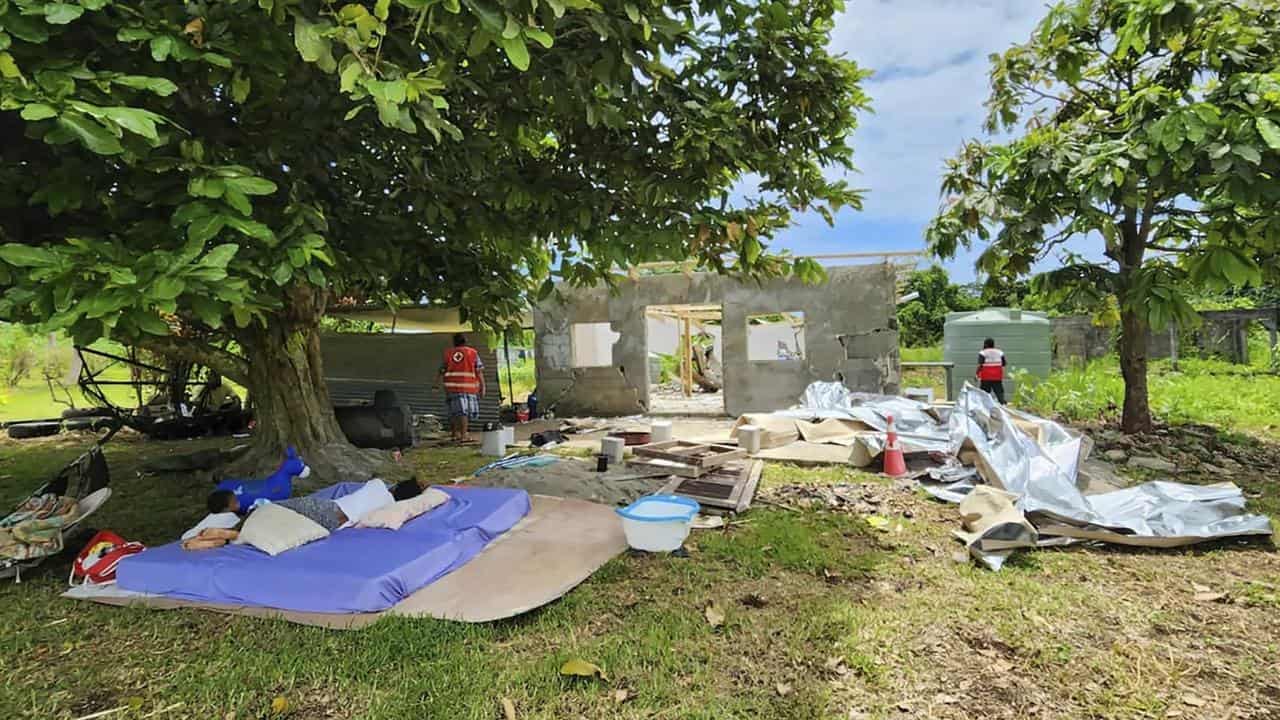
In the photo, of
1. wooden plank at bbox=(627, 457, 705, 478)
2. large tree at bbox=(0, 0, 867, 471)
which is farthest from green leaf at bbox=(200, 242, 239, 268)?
wooden plank at bbox=(627, 457, 705, 478)

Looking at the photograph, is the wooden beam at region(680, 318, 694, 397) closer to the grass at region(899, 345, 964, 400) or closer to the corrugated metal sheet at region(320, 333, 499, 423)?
the grass at region(899, 345, 964, 400)

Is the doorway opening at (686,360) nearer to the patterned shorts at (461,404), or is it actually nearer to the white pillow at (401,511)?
the patterned shorts at (461,404)

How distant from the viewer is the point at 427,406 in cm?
1215

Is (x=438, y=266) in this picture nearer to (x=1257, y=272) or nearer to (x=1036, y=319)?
(x=1257, y=272)

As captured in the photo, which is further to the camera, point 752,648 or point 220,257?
point 752,648

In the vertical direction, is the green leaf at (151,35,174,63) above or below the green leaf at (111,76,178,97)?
above

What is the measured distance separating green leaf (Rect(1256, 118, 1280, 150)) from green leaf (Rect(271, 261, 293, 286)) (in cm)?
620

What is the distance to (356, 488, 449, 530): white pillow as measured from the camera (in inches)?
161

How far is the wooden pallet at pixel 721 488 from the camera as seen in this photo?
5.09m

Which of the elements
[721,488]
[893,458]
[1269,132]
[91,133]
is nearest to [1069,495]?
[893,458]

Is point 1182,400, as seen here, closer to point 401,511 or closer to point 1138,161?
point 1138,161

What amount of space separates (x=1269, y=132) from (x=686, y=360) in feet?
43.8

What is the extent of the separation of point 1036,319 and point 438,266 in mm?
12408

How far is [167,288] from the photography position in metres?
2.60
